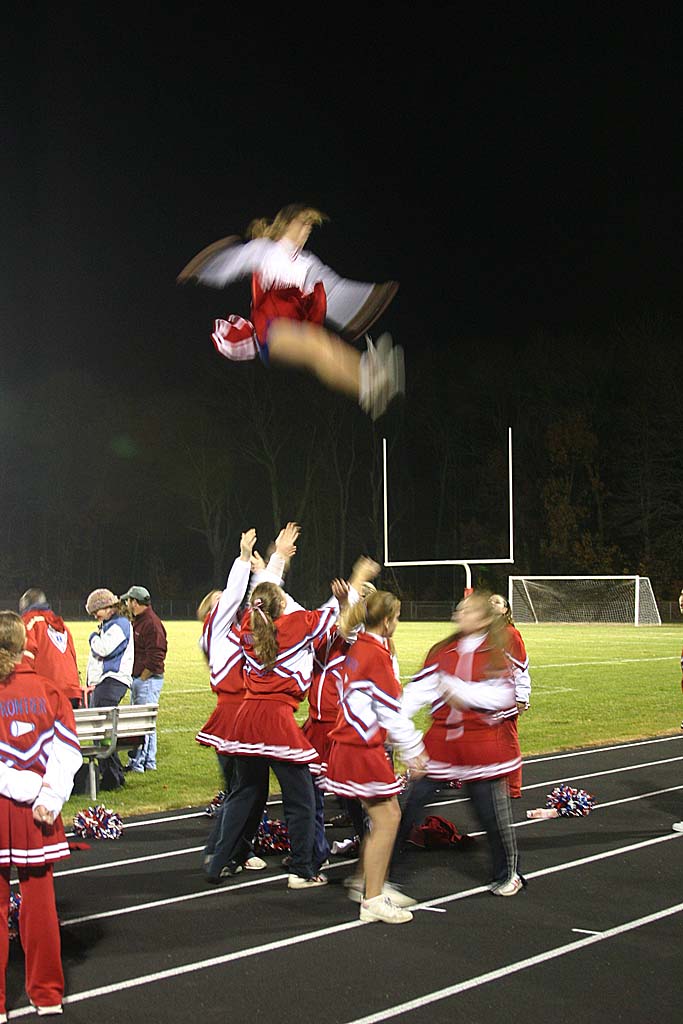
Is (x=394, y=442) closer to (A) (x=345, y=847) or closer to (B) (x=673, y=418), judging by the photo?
(B) (x=673, y=418)

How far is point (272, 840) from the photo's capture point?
720 centimetres

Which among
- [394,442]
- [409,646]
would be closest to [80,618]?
[394,442]

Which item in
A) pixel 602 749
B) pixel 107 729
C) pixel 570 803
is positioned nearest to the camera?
pixel 570 803

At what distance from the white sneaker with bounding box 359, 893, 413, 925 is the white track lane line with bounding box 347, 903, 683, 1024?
29.3 inches

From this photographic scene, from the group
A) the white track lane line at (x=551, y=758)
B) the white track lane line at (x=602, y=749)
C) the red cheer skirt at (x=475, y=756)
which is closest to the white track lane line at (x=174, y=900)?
the red cheer skirt at (x=475, y=756)

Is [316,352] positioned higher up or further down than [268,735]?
higher up

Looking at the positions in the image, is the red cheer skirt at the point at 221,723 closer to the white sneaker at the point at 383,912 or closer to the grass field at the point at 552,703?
the white sneaker at the point at 383,912

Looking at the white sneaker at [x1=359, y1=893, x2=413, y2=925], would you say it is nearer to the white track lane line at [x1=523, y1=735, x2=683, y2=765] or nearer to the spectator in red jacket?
the spectator in red jacket

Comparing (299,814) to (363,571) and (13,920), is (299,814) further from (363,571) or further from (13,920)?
(13,920)

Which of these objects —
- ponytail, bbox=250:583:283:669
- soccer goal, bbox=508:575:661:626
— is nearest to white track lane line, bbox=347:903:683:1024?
ponytail, bbox=250:583:283:669

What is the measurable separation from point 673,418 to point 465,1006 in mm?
42909

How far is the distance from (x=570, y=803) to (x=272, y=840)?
230cm

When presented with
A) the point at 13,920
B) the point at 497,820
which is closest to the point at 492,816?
the point at 497,820

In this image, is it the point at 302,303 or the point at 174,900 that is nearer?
the point at 302,303
